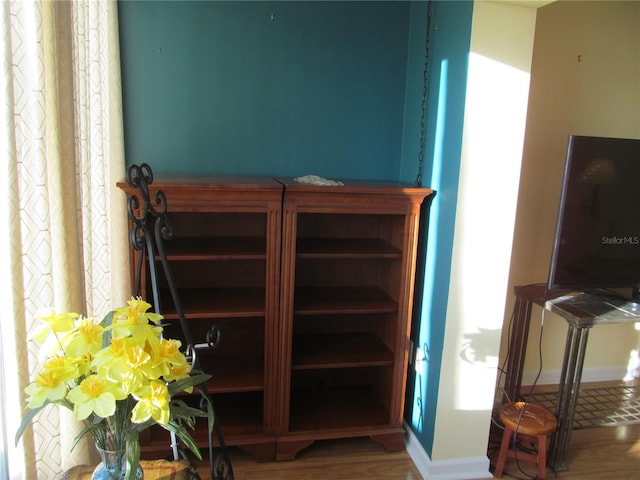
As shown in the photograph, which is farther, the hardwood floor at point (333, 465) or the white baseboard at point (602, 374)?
the white baseboard at point (602, 374)

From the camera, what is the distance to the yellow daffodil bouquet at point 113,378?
0.94 m

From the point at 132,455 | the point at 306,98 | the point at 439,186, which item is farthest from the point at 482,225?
the point at 132,455

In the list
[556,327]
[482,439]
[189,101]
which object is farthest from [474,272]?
[189,101]

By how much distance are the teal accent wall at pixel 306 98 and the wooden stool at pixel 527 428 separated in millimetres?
346

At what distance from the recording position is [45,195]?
128 centimetres

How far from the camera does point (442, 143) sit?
7.11 feet

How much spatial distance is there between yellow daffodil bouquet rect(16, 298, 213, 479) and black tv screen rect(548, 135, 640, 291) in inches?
70.4

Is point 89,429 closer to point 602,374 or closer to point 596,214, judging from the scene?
point 596,214

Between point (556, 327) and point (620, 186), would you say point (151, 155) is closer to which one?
point (620, 186)

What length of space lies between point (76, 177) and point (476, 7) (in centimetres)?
155

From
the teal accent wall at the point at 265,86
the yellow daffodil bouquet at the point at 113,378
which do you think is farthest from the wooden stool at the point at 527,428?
the yellow daffodil bouquet at the point at 113,378

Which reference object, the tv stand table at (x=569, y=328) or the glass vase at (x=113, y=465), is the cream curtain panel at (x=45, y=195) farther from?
the tv stand table at (x=569, y=328)

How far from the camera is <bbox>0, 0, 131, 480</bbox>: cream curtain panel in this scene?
1.18 m

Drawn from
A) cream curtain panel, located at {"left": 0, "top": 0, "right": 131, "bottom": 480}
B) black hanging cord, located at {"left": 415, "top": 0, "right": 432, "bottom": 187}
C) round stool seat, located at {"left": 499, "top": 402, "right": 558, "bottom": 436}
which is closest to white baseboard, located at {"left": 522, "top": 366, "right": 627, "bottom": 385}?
round stool seat, located at {"left": 499, "top": 402, "right": 558, "bottom": 436}
